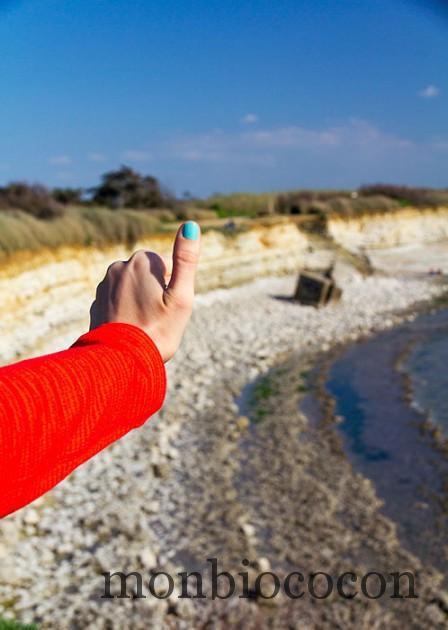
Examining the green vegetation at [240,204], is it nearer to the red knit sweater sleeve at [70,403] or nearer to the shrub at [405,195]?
the shrub at [405,195]

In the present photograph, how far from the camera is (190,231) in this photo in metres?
1.16

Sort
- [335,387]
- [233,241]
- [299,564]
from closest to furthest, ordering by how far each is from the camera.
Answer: [299,564] < [335,387] < [233,241]

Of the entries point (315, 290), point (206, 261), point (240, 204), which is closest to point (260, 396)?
point (315, 290)

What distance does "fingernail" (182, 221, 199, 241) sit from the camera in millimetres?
1147

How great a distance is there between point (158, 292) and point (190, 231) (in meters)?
0.14

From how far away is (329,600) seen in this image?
4766 mm

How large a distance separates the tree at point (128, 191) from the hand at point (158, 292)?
22.8 m

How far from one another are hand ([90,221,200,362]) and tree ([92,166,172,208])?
74.7ft

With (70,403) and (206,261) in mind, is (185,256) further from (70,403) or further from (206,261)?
(206,261)

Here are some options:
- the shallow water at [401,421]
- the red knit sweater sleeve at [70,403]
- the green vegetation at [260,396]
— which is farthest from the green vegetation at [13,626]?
the green vegetation at [260,396]

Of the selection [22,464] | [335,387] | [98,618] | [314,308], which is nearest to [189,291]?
[22,464]

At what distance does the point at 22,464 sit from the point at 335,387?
34.8 feet

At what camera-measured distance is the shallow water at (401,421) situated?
241 inches

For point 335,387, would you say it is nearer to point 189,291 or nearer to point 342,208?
point 189,291
